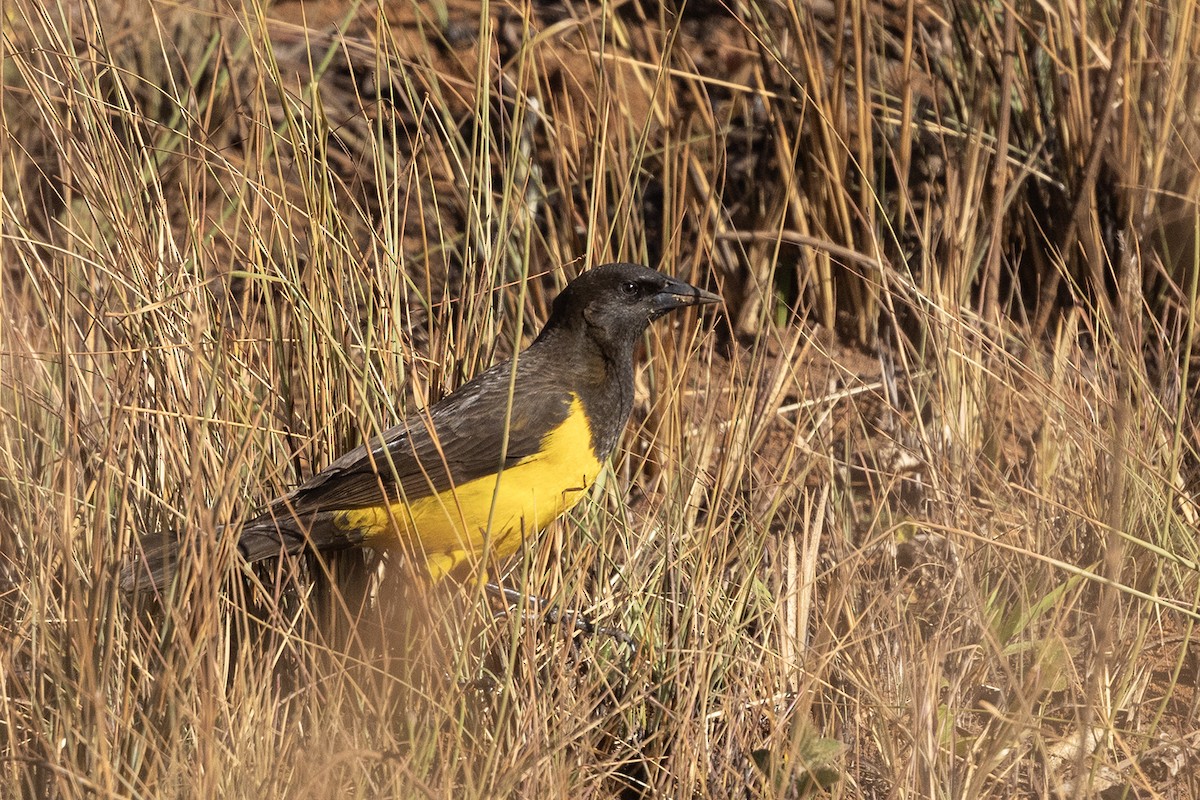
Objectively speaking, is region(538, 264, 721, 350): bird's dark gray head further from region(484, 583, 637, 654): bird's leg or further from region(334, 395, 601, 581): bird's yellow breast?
region(484, 583, 637, 654): bird's leg

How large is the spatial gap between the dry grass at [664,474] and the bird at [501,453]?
125mm

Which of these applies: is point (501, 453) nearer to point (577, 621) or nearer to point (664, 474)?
point (577, 621)

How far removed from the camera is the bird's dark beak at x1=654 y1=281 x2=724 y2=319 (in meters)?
4.17

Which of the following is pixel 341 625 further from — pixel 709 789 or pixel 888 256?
pixel 888 256

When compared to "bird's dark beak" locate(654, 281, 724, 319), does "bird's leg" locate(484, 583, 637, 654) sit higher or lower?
lower

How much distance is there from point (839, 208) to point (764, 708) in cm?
217

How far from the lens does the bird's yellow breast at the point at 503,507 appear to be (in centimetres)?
388

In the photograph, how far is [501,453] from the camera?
3.69 m

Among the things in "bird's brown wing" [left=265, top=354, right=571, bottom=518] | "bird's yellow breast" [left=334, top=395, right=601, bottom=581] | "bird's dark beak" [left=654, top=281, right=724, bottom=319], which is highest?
"bird's dark beak" [left=654, top=281, right=724, bottom=319]

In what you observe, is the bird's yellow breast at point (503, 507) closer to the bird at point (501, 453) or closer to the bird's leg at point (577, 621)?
the bird at point (501, 453)

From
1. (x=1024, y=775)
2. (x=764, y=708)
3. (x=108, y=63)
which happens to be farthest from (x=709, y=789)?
(x=108, y=63)

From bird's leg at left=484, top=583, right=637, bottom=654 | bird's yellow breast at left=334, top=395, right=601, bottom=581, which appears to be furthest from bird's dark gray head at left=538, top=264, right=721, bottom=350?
bird's leg at left=484, top=583, right=637, bottom=654

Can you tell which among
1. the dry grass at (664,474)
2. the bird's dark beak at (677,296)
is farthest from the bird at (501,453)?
the dry grass at (664,474)

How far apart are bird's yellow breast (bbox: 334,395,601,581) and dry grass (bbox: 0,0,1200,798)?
12 cm
